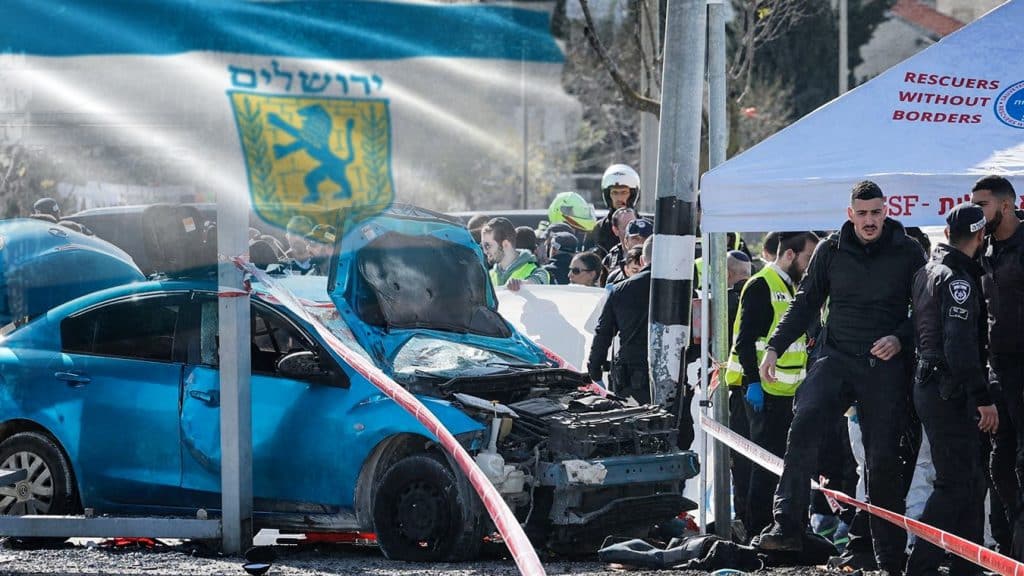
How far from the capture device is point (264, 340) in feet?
30.6

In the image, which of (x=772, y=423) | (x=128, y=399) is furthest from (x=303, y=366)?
(x=772, y=423)

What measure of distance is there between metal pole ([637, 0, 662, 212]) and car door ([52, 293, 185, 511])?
827 centimetres

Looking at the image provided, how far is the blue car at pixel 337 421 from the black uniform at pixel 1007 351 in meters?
1.86

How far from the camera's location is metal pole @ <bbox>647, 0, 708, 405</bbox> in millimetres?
9789

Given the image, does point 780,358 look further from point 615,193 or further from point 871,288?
point 615,193

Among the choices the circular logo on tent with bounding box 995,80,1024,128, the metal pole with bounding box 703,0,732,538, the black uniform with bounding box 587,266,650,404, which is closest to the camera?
the circular logo on tent with bounding box 995,80,1024,128

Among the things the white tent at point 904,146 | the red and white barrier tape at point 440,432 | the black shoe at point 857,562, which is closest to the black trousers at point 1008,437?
the black shoe at point 857,562

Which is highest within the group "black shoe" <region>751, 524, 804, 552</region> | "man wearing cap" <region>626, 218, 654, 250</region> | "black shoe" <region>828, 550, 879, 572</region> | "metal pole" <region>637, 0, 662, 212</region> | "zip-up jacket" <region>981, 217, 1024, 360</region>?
"metal pole" <region>637, 0, 662, 212</region>

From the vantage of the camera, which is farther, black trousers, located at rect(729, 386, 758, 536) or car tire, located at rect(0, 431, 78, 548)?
black trousers, located at rect(729, 386, 758, 536)

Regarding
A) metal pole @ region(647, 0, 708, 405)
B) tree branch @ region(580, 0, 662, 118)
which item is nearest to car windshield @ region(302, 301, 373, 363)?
metal pole @ region(647, 0, 708, 405)

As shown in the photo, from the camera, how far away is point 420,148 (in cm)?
659

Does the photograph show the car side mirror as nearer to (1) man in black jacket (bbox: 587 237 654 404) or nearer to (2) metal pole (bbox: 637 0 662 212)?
(1) man in black jacket (bbox: 587 237 654 404)

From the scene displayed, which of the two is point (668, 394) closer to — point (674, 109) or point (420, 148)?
point (674, 109)

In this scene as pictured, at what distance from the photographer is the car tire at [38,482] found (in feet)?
30.5
